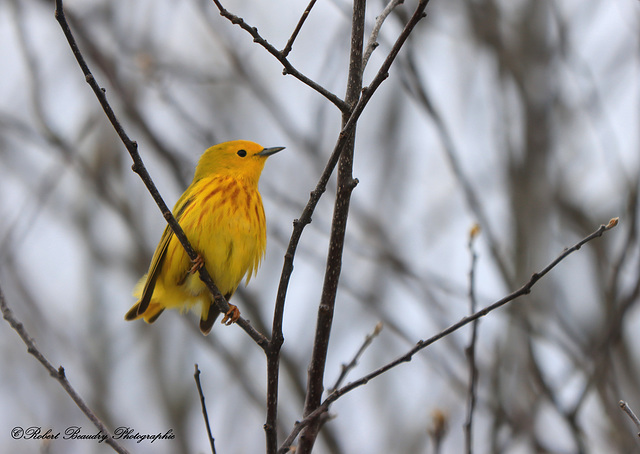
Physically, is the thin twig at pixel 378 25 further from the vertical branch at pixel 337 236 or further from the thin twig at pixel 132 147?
the thin twig at pixel 132 147

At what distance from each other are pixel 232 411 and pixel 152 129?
478 cm

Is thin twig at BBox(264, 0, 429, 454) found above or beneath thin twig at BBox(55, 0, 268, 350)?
beneath

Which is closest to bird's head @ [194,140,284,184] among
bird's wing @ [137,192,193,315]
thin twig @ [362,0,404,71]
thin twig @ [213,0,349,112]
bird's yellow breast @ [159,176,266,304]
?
bird's yellow breast @ [159,176,266,304]

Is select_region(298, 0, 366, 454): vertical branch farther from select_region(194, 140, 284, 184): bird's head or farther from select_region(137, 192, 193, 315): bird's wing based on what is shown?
select_region(194, 140, 284, 184): bird's head

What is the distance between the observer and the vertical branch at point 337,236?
128 inches

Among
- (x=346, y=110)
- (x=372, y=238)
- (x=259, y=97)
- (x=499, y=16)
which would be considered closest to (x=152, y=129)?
(x=259, y=97)

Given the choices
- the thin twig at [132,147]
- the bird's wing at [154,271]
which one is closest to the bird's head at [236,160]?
the bird's wing at [154,271]

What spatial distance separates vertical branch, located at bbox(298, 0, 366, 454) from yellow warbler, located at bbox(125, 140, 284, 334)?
43.4 inches

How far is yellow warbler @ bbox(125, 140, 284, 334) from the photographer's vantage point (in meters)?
4.81

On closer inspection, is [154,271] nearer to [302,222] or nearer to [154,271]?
[154,271]

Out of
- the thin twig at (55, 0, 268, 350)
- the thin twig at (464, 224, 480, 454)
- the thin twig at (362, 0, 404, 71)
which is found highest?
the thin twig at (362, 0, 404, 71)

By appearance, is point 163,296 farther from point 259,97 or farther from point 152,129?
point 259,97

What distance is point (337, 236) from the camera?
10.9 feet

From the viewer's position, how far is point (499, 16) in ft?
25.2
